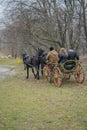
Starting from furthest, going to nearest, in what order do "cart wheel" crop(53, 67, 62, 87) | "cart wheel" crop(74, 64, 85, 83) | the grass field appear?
"cart wheel" crop(74, 64, 85, 83) → "cart wheel" crop(53, 67, 62, 87) → the grass field

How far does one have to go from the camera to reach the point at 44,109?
9.53 meters

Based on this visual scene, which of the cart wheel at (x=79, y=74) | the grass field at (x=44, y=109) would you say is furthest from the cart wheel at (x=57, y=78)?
the cart wheel at (x=79, y=74)

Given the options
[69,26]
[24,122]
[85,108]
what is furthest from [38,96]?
[69,26]

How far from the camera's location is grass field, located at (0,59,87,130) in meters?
7.84

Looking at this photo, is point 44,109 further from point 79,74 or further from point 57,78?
point 79,74

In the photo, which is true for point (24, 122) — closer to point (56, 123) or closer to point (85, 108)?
point (56, 123)

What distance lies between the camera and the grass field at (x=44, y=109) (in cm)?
784

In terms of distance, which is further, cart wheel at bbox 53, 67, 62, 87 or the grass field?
cart wheel at bbox 53, 67, 62, 87

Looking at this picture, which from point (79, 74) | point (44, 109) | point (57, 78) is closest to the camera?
point (44, 109)

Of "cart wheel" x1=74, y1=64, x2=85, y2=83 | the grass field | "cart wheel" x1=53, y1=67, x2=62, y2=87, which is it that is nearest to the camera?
the grass field

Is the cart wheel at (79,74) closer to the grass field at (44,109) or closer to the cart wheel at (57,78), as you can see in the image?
the cart wheel at (57,78)

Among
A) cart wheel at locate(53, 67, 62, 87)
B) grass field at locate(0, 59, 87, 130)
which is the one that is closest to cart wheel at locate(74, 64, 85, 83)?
cart wheel at locate(53, 67, 62, 87)

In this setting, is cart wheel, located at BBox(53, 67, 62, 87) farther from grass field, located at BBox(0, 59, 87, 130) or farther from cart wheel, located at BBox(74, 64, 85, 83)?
cart wheel, located at BBox(74, 64, 85, 83)

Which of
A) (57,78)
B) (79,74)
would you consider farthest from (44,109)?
(79,74)
